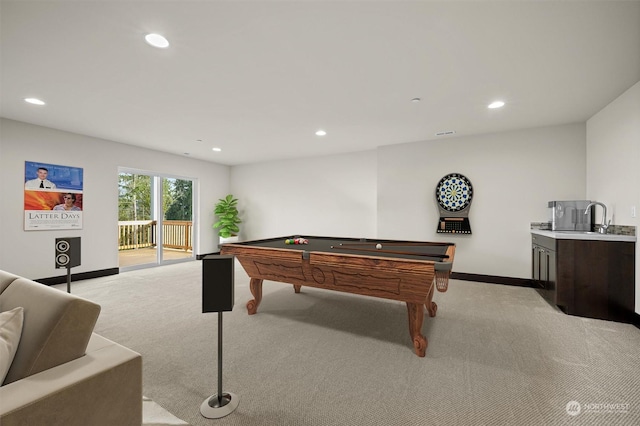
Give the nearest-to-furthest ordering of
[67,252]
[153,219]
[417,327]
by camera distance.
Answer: [417,327]
[67,252]
[153,219]

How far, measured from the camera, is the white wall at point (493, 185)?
4.14 metres

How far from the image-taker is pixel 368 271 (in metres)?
2.35

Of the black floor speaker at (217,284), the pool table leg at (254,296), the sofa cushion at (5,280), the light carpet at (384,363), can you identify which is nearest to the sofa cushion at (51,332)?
the sofa cushion at (5,280)

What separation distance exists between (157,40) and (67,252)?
8.02 ft

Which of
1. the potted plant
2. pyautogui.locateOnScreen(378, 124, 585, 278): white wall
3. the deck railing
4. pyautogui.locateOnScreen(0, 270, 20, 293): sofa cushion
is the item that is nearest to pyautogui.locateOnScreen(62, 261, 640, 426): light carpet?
pyautogui.locateOnScreen(0, 270, 20, 293): sofa cushion

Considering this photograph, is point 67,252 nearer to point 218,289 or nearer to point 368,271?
point 218,289

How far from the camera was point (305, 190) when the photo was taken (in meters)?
6.56

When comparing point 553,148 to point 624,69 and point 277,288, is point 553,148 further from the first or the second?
point 277,288

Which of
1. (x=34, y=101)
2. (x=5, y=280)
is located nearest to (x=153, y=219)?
(x=34, y=101)

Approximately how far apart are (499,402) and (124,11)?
3.51 meters

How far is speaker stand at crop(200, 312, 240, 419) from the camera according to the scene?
1.59m

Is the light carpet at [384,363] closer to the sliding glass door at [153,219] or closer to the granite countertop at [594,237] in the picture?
the granite countertop at [594,237]

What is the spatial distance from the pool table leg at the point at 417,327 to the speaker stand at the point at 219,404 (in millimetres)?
1418

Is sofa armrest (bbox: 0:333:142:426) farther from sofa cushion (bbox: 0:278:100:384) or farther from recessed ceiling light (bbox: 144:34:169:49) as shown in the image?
recessed ceiling light (bbox: 144:34:169:49)
